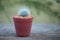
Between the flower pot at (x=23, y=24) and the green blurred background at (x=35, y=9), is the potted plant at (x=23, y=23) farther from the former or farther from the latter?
the green blurred background at (x=35, y=9)

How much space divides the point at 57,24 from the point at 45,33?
795 mm

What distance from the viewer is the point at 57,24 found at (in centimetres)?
379

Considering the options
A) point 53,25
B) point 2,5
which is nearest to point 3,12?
point 2,5

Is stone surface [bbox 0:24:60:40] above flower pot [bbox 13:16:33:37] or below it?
below

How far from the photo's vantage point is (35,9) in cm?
376

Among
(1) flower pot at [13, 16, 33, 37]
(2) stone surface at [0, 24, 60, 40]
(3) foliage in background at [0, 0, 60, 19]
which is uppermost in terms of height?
(3) foliage in background at [0, 0, 60, 19]

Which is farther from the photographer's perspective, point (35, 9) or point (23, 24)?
point (35, 9)

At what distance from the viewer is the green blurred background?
374 centimetres

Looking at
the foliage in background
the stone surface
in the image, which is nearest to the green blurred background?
the foliage in background

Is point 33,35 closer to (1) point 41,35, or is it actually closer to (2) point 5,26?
(1) point 41,35

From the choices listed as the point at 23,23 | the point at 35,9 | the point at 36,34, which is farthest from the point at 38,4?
the point at 23,23

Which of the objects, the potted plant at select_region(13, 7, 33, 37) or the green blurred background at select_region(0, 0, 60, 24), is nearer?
the potted plant at select_region(13, 7, 33, 37)

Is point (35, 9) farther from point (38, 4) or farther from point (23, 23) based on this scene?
point (23, 23)

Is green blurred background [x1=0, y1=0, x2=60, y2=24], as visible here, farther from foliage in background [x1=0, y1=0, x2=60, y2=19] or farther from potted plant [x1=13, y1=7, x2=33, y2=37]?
potted plant [x1=13, y1=7, x2=33, y2=37]
